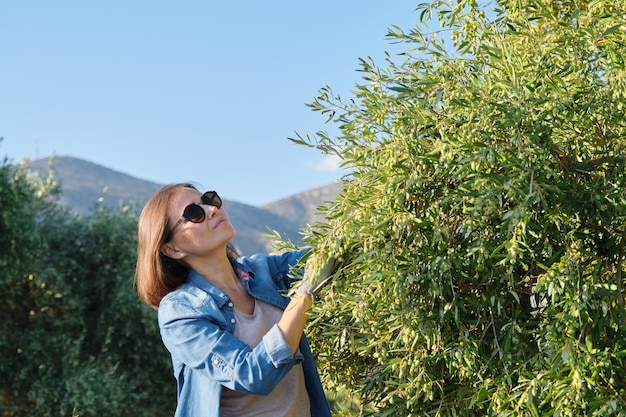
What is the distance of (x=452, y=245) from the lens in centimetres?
258

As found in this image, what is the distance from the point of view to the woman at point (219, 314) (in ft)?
9.45

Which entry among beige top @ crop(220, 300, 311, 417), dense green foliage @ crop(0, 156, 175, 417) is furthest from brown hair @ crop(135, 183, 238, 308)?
dense green foliage @ crop(0, 156, 175, 417)

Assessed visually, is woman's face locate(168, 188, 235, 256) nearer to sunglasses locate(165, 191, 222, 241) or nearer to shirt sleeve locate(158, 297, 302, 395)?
sunglasses locate(165, 191, 222, 241)

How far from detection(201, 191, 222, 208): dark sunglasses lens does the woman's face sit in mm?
17

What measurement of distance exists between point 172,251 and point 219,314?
43cm

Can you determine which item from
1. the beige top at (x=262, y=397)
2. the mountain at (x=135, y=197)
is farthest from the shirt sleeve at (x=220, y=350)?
the mountain at (x=135, y=197)

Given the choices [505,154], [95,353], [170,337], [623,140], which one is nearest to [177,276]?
[170,337]

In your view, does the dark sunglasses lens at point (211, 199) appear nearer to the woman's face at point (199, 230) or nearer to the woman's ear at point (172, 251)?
the woman's face at point (199, 230)

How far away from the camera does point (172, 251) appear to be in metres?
3.37

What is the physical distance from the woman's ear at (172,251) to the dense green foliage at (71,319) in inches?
404

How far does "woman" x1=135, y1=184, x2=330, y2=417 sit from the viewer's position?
9.45ft

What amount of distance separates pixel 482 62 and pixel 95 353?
43.8 ft

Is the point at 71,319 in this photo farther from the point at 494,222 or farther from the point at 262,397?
the point at 494,222

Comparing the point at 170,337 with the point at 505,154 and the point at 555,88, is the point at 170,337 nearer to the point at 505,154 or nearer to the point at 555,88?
the point at 505,154
